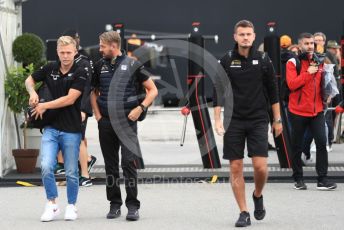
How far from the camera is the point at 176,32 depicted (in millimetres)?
30297

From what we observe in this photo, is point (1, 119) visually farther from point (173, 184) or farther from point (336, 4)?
point (336, 4)

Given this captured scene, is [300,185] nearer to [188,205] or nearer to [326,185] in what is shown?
[326,185]

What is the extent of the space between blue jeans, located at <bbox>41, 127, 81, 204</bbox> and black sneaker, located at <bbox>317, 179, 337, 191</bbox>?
3.25 meters

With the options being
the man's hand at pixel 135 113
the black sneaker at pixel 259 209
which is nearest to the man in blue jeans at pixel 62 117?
the man's hand at pixel 135 113

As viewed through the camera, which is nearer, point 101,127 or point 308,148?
point 101,127

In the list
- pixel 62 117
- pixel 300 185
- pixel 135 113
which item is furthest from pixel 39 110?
pixel 300 185

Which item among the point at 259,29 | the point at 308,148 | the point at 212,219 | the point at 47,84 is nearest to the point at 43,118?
the point at 47,84

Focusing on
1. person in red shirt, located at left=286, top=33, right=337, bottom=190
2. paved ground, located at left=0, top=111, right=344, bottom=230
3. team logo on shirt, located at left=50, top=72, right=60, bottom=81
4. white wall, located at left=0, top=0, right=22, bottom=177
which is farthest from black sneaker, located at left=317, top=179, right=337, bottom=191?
white wall, located at left=0, top=0, right=22, bottom=177

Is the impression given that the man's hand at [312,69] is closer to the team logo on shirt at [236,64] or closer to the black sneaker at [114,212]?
the team logo on shirt at [236,64]

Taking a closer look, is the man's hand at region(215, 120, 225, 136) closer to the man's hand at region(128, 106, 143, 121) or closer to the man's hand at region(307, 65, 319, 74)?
the man's hand at region(128, 106, 143, 121)

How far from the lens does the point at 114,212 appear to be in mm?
9570

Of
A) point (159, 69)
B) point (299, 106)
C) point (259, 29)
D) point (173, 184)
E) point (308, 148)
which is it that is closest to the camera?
point (299, 106)

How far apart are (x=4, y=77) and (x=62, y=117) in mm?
3639

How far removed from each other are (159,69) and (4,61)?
18599mm
